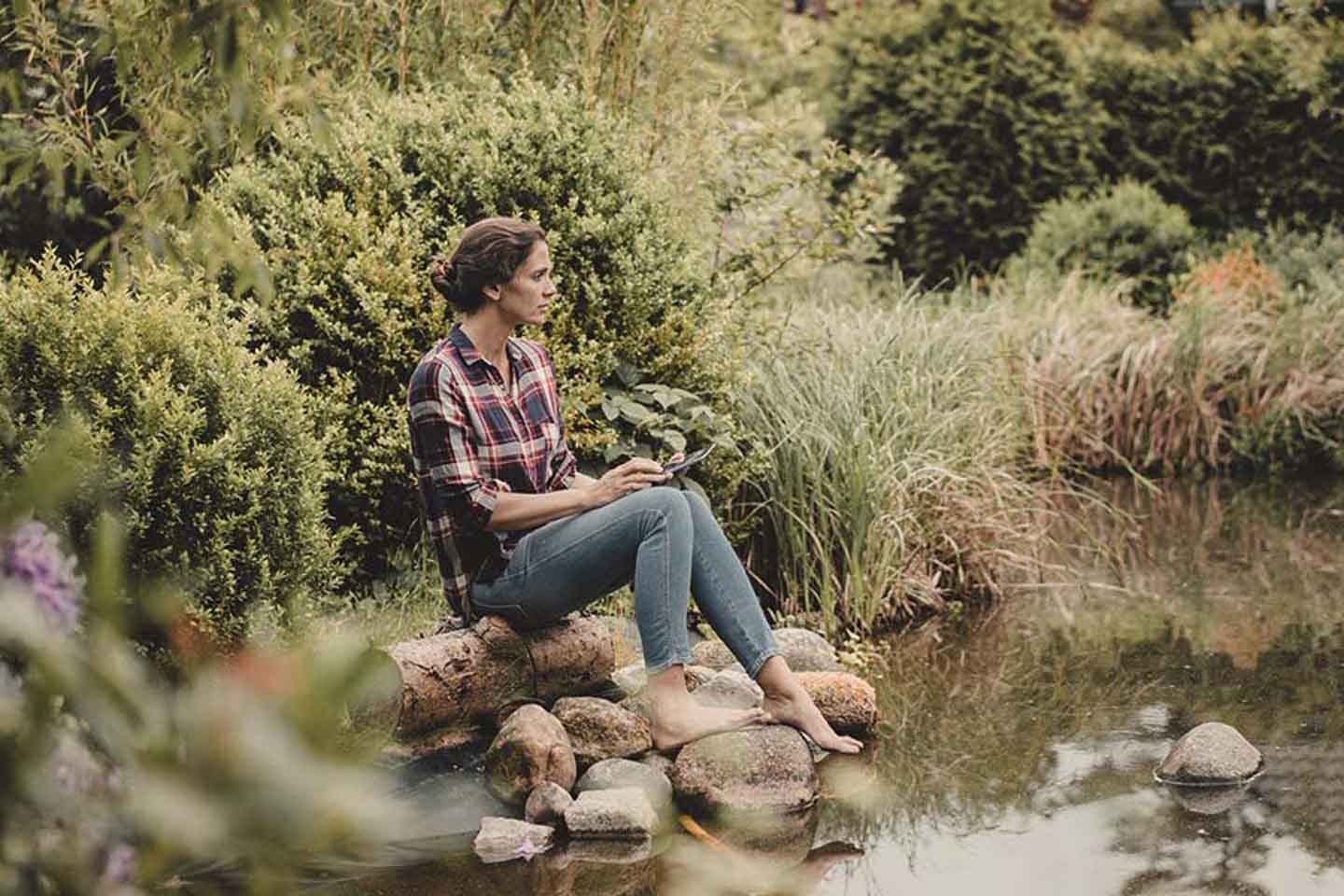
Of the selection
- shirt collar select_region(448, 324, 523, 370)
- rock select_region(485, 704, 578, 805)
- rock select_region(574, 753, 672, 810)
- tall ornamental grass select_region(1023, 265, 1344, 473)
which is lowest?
tall ornamental grass select_region(1023, 265, 1344, 473)

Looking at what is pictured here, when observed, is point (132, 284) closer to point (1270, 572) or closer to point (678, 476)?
point (678, 476)

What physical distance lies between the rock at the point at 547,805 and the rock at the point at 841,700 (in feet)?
3.39

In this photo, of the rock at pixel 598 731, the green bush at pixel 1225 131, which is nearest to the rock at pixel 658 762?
the rock at pixel 598 731

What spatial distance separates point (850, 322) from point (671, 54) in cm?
167

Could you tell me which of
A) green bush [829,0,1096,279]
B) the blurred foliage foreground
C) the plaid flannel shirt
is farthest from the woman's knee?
green bush [829,0,1096,279]

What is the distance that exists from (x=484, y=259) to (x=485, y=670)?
46.3 inches

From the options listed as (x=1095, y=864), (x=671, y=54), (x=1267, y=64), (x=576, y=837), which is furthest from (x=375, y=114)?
(x=1267, y=64)

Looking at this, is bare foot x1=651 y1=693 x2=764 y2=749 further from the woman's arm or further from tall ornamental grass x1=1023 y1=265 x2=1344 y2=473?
tall ornamental grass x1=1023 y1=265 x2=1344 y2=473

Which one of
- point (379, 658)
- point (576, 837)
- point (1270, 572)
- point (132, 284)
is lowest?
point (1270, 572)

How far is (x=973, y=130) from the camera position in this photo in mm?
13461

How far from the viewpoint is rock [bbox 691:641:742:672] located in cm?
566

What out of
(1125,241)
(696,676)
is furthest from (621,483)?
(1125,241)

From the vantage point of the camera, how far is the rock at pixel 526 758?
450 cm

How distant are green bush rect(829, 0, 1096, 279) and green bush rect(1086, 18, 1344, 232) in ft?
1.26
